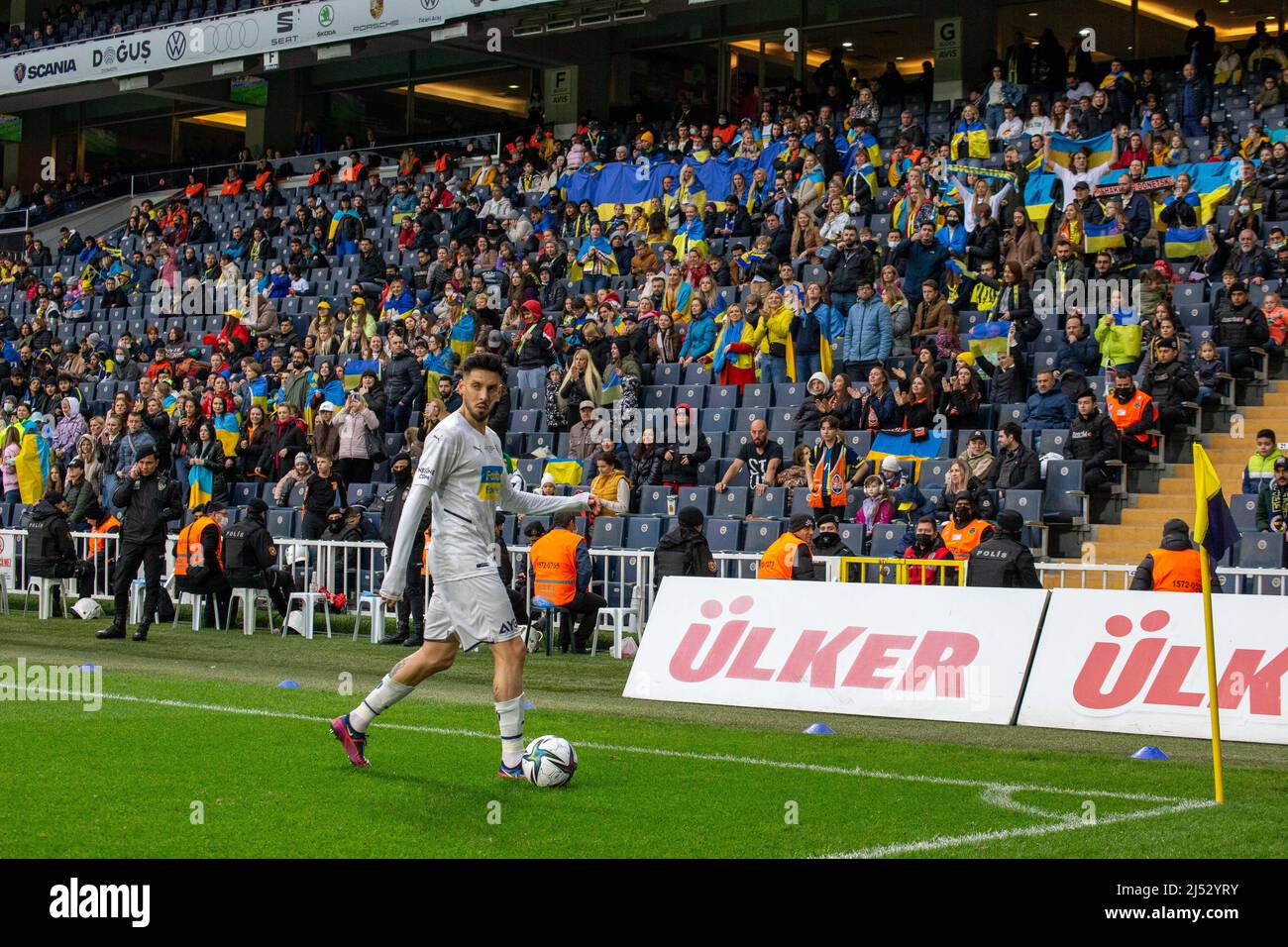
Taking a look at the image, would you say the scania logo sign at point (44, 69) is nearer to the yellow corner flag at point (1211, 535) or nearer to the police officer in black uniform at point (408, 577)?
the police officer in black uniform at point (408, 577)

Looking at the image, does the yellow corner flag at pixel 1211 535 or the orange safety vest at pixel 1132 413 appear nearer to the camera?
the yellow corner flag at pixel 1211 535

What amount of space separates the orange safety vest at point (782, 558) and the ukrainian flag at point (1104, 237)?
735cm

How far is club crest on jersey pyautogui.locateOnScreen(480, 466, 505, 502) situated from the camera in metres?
8.71

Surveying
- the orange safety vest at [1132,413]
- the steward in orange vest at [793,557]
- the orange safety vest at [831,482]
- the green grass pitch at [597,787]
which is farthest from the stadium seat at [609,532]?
the green grass pitch at [597,787]

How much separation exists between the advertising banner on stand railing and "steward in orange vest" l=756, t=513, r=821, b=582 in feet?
58.9

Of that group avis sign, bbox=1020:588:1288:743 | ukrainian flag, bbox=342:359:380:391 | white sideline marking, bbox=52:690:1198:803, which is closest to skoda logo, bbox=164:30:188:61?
ukrainian flag, bbox=342:359:380:391

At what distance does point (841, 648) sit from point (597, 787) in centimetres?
397

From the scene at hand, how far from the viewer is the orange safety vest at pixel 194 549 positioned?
1895 centimetres

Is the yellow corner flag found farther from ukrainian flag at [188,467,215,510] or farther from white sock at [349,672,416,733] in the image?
ukrainian flag at [188,467,215,510]

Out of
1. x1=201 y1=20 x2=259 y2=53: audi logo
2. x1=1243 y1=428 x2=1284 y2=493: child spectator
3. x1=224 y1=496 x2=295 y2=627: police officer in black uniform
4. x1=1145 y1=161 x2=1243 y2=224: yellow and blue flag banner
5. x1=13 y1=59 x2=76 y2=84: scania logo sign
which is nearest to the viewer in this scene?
x1=1243 y1=428 x2=1284 y2=493: child spectator

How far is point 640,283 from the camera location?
24.8 meters
